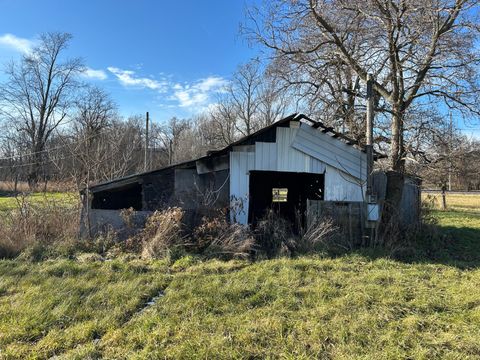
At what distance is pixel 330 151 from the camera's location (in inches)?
372

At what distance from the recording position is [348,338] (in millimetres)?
3818

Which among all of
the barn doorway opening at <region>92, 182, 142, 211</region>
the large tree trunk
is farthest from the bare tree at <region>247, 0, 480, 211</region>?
the barn doorway opening at <region>92, 182, 142, 211</region>

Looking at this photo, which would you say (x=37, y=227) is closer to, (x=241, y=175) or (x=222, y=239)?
(x=222, y=239)

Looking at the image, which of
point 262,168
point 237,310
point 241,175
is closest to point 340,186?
point 262,168

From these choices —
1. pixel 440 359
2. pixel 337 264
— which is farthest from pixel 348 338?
pixel 337 264

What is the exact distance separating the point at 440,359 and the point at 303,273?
2.95 m

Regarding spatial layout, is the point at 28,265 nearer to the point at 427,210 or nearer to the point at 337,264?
the point at 337,264

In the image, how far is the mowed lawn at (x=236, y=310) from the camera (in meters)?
3.61

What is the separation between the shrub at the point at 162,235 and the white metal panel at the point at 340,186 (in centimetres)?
424

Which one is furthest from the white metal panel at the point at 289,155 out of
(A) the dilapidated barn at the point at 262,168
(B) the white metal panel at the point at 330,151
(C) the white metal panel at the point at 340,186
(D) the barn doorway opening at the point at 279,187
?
(D) the barn doorway opening at the point at 279,187

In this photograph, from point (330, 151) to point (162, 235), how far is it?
506 centimetres

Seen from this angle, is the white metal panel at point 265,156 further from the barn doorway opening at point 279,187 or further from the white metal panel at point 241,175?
the barn doorway opening at point 279,187

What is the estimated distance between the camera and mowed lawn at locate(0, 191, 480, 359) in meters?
3.61

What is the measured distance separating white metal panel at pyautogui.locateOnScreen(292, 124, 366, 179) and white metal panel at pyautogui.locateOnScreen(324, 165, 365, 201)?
16 cm
